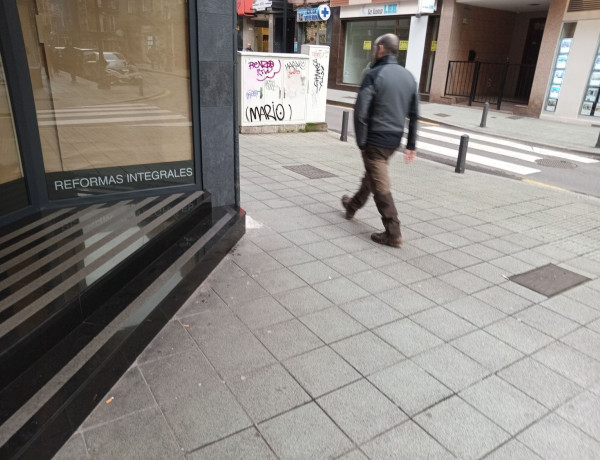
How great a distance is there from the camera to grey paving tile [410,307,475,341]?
11.7ft

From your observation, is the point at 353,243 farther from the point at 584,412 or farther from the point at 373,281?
the point at 584,412

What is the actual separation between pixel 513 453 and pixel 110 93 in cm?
462

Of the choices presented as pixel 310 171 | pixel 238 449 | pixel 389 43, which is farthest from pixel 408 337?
pixel 310 171

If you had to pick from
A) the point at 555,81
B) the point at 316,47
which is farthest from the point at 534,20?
the point at 316,47

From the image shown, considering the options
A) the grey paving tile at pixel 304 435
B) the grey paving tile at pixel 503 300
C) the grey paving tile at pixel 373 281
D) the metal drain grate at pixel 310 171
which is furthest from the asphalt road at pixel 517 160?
the grey paving tile at pixel 304 435

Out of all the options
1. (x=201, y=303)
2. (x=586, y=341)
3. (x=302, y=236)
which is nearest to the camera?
(x=586, y=341)

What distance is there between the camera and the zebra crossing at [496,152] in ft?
34.2

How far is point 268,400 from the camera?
9.05 feet

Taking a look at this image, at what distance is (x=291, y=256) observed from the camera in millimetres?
4723

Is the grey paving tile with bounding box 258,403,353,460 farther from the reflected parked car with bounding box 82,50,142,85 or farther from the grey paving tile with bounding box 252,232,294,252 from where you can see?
the reflected parked car with bounding box 82,50,142,85

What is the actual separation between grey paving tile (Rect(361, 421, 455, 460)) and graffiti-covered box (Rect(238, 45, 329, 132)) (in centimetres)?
949

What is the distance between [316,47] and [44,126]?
8.74 meters

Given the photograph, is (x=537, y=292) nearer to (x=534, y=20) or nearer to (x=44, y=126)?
(x=44, y=126)

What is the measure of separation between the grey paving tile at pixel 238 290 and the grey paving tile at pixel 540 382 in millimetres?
1930
